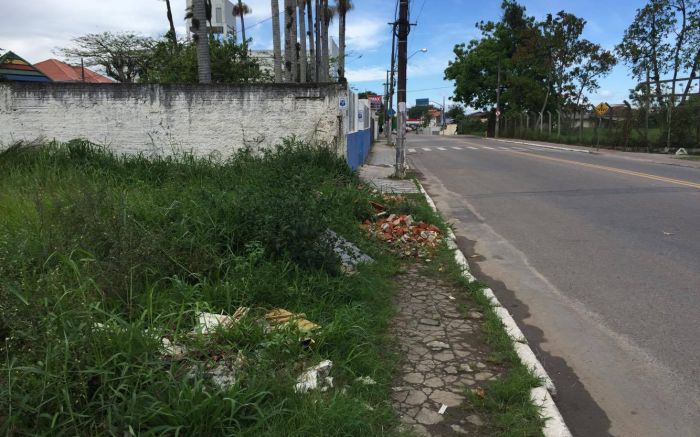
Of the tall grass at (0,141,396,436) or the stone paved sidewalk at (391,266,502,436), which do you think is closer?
the tall grass at (0,141,396,436)

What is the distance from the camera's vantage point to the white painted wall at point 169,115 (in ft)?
36.8

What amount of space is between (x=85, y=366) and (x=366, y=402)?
1.58m

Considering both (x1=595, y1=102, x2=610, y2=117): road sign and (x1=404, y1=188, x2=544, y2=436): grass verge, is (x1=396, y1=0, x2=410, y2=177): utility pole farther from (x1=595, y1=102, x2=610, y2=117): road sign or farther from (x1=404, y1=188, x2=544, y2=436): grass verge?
(x1=595, y1=102, x2=610, y2=117): road sign

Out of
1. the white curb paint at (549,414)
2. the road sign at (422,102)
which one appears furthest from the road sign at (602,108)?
the road sign at (422,102)

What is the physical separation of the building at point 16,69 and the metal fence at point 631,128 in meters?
28.4

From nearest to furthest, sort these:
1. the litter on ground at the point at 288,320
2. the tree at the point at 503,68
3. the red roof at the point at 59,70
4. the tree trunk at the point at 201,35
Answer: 1. the litter on ground at the point at 288,320
2. the tree trunk at the point at 201,35
3. the red roof at the point at 59,70
4. the tree at the point at 503,68

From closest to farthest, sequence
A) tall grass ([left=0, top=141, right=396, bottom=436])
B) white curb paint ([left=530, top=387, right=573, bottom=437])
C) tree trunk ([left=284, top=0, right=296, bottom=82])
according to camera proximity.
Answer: tall grass ([left=0, top=141, right=396, bottom=436]) < white curb paint ([left=530, top=387, right=573, bottom=437]) < tree trunk ([left=284, top=0, right=296, bottom=82])

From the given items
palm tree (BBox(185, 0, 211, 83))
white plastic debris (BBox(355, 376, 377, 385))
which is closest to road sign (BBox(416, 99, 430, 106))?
palm tree (BBox(185, 0, 211, 83))

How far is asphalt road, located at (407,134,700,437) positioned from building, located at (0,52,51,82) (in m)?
13.1

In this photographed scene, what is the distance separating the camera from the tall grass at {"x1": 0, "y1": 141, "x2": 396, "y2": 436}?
8.59 ft

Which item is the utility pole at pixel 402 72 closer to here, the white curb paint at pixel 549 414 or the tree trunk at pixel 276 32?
the tree trunk at pixel 276 32

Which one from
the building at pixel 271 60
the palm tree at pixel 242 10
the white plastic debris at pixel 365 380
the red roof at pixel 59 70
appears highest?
the palm tree at pixel 242 10

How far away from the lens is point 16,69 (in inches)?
613

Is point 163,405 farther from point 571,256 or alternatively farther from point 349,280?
point 571,256
